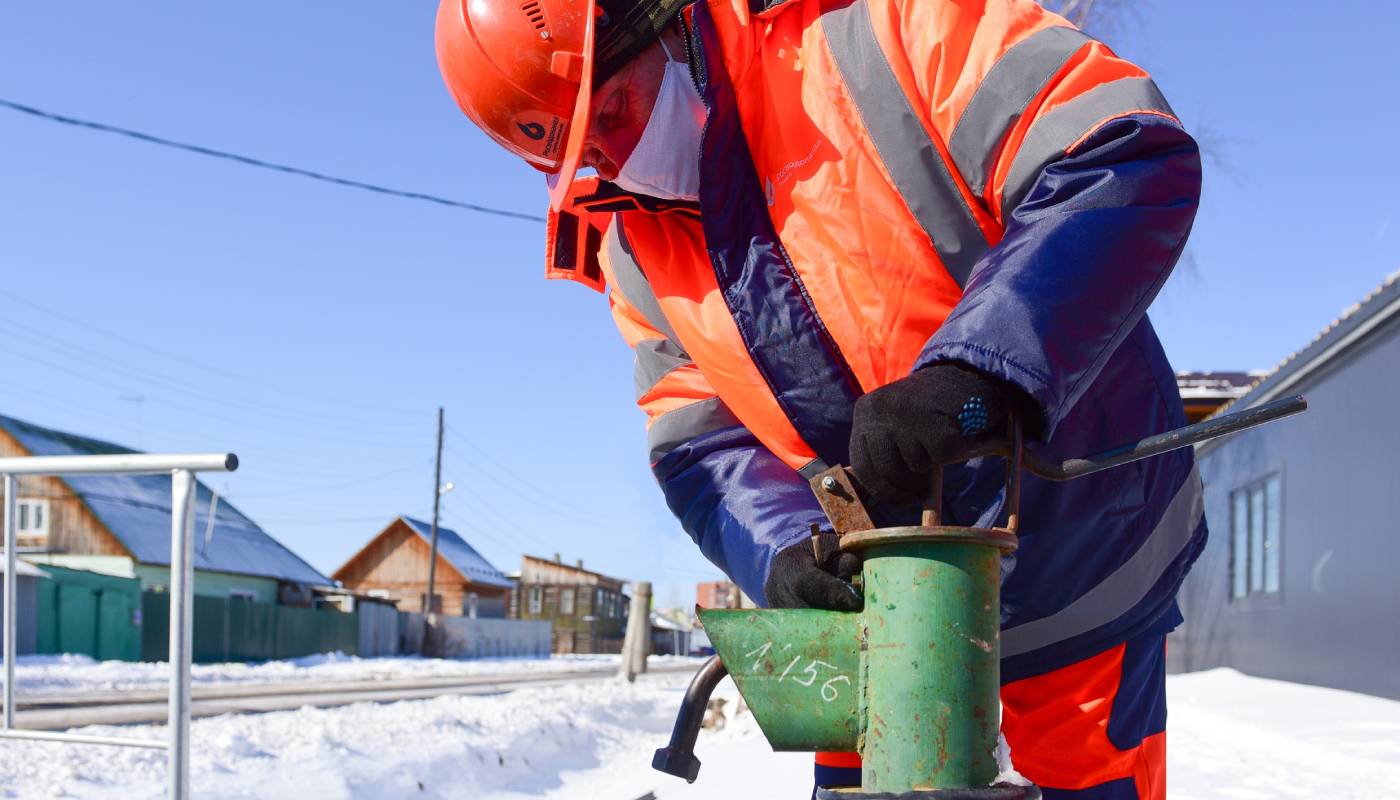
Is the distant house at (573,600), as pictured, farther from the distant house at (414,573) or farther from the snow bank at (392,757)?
the snow bank at (392,757)

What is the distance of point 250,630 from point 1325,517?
2652 centimetres

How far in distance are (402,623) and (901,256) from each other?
39.0 meters

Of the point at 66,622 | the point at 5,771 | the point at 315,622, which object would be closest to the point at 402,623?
the point at 315,622

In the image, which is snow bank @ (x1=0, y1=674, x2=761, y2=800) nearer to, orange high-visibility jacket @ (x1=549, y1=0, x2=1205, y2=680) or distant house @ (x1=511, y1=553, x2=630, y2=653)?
orange high-visibility jacket @ (x1=549, y1=0, x2=1205, y2=680)

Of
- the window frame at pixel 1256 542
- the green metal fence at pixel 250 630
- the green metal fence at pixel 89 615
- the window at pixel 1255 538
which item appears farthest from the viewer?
the green metal fence at pixel 250 630

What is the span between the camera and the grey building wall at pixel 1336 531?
7.38 metres

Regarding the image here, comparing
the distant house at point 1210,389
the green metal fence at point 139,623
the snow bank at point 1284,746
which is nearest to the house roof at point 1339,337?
the snow bank at point 1284,746

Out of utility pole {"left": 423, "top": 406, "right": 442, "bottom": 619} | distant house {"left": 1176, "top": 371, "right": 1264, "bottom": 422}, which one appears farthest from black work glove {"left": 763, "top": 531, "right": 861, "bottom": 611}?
utility pole {"left": 423, "top": 406, "right": 442, "bottom": 619}

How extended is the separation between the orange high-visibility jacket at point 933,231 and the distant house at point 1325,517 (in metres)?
6.71

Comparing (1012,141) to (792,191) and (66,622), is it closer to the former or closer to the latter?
(792,191)

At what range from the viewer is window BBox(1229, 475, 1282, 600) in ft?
32.9

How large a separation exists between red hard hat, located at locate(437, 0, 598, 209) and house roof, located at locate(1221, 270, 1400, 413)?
6.76 m

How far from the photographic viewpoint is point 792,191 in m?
1.48

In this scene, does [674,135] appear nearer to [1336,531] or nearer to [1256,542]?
[1336,531]
